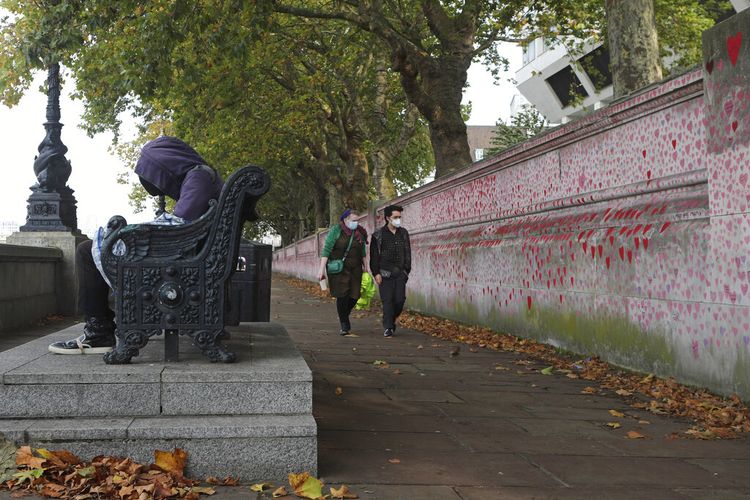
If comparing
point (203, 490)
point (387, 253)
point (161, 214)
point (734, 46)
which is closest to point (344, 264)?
point (387, 253)

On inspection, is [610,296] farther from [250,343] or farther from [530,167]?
[250,343]

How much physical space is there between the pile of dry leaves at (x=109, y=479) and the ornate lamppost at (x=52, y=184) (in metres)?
11.1

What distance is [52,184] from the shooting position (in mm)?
14641

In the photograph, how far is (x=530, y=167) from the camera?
11445 millimetres

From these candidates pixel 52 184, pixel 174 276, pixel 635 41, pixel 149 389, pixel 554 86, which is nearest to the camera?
pixel 149 389

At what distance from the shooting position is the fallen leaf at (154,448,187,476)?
4016 millimetres

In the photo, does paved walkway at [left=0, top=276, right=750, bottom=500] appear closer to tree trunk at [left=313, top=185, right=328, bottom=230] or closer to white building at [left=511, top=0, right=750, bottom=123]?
tree trunk at [left=313, top=185, right=328, bottom=230]

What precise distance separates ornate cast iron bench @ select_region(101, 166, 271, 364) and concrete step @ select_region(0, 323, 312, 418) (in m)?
0.18

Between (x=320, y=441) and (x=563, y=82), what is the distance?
5018 centimetres

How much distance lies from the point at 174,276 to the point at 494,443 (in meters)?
2.13

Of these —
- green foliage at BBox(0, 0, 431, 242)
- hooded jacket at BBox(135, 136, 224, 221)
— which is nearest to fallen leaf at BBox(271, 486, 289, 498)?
hooded jacket at BBox(135, 136, 224, 221)

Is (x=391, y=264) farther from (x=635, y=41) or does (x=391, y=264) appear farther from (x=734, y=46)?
(x=734, y=46)

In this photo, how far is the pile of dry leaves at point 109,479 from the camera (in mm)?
3768

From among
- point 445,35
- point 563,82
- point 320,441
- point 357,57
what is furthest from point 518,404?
point 563,82
